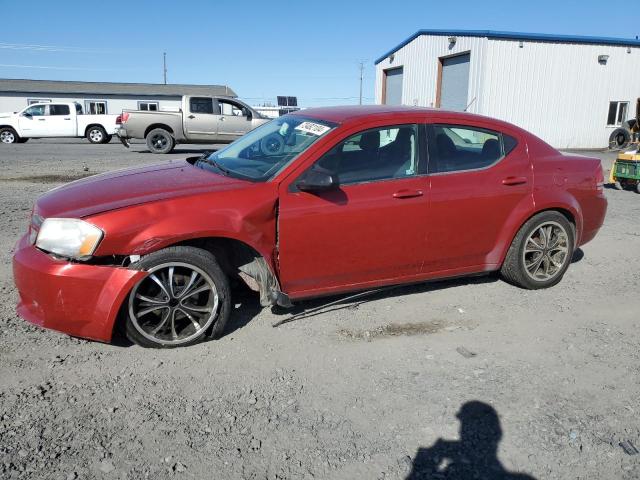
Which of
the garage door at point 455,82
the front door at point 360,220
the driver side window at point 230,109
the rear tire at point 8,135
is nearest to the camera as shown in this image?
the front door at point 360,220

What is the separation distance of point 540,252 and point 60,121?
2317cm

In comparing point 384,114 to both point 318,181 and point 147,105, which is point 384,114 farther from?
point 147,105

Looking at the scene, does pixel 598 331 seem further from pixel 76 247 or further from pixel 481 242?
pixel 76 247

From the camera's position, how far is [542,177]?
15.3ft

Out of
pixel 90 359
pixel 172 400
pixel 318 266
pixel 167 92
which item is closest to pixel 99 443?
pixel 172 400

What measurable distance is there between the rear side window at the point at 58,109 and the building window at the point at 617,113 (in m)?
24.1

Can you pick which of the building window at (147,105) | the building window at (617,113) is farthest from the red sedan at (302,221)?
the building window at (147,105)

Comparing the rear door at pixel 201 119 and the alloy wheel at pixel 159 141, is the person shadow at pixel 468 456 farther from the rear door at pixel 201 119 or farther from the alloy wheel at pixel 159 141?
the alloy wheel at pixel 159 141

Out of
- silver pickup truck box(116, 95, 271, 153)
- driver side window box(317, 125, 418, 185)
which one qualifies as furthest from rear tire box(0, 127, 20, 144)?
driver side window box(317, 125, 418, 185)

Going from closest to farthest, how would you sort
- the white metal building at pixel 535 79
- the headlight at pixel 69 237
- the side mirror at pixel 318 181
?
the headlight at pixel 69 237, the side mirror at pixel 318 181, the white metal building at pixel 535 79

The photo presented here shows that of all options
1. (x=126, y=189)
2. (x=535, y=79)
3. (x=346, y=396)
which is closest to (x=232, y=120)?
(x=535, y=79)

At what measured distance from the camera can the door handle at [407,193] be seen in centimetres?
402

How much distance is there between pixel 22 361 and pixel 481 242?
3.50m

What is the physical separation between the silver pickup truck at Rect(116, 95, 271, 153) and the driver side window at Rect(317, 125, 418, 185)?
13881mm
